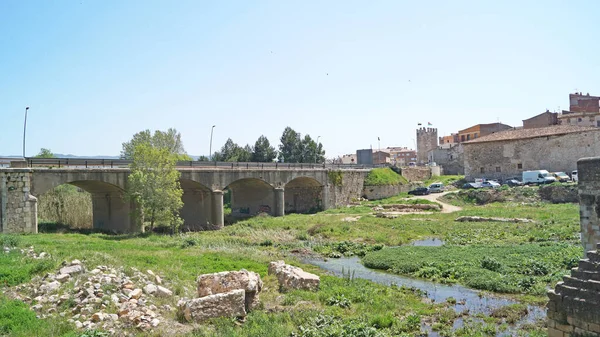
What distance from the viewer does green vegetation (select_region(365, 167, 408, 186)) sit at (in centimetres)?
6456

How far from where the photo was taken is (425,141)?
109625mm

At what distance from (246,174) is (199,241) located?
14.6m

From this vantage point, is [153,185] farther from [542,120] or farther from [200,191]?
[542,120]

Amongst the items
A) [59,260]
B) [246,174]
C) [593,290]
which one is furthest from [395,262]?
[246,174]

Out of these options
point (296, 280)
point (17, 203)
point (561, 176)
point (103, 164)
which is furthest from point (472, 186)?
point (17, 203)

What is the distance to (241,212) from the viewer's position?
5756 cm

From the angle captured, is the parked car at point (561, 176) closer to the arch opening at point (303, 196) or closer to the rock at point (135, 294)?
the arch opening at point (303, 196)

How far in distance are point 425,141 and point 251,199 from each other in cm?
6458

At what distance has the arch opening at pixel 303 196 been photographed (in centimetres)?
5878

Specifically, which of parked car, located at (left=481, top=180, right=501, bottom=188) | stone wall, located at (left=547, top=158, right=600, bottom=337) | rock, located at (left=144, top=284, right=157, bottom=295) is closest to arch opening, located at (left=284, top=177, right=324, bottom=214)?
parked car, located at (left=481, top=180, right=501, bottom=188)

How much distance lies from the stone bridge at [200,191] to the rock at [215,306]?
21674 millimetres

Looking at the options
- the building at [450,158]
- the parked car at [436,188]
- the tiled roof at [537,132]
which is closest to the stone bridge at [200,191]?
the parked car at [436,188]

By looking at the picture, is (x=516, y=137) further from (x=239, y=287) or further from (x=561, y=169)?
(x=239, y=287)

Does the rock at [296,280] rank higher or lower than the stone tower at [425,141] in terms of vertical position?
lower
